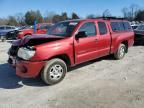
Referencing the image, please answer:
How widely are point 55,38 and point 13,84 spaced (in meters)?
1.73

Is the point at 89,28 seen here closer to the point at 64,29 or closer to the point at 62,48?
the point at 64,29

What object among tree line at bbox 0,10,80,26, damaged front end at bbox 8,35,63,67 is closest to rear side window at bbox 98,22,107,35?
damaged front end at bbox 8,35,63,67

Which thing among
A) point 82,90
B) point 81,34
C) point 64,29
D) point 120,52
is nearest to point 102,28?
point 81,34

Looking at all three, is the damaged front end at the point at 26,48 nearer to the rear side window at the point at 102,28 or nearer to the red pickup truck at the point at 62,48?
the red pickup truck at the point at 62,48

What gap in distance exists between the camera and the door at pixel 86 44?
6191 mm

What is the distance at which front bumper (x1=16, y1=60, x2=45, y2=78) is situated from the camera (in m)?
5.12

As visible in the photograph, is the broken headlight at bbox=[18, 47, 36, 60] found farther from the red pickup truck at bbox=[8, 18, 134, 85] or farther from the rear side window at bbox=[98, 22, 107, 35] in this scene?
the rear side window at bbox=[98, 22, 107, 35]

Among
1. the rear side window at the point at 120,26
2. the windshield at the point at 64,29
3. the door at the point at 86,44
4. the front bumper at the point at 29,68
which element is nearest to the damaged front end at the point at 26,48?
the front bumper at the point at 29,68

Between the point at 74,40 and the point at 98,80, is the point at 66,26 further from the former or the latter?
the point at 98,80

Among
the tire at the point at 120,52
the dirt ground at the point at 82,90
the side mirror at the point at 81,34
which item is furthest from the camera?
the tire at the point at 120,52

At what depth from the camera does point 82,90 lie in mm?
5125

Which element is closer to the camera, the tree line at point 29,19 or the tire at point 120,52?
the tire at point 120,52

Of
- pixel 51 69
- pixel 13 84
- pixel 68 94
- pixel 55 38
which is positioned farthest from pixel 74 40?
pixel 13 84

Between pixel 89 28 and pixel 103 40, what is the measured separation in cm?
81
